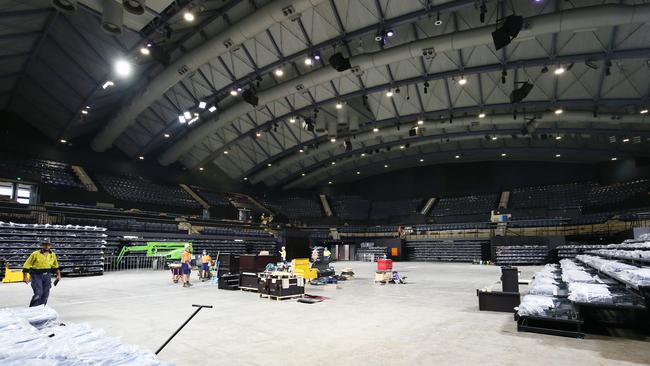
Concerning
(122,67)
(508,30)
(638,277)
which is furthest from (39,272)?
(508,30)

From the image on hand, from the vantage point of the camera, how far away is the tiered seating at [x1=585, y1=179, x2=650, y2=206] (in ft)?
83.7

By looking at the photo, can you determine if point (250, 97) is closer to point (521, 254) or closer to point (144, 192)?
point (144, 192)

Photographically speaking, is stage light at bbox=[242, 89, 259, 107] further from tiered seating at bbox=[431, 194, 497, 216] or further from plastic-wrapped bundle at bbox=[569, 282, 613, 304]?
tiered seating at bbox=[431, 194, 497, 216]

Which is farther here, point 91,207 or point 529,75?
point 91,207

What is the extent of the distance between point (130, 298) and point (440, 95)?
60.5ft

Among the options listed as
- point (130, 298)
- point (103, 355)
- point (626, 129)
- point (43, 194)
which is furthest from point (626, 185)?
point (43, 194)

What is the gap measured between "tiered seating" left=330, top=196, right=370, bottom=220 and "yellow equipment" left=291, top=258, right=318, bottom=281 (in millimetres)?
25781

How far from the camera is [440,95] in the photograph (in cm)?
2128

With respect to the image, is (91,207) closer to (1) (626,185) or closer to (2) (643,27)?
(2) (643,27)

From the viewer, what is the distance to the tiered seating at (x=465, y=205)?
33.5m

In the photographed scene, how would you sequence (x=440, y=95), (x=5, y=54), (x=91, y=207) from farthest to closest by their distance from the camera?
(x=91, y=207), (x=440, y=95), (x=5, y=54)

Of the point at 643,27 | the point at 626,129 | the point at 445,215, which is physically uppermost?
the point at 643,27

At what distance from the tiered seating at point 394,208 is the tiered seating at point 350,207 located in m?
0.89

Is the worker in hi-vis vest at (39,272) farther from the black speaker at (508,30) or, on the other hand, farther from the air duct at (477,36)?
the black speaker at (508,30)
